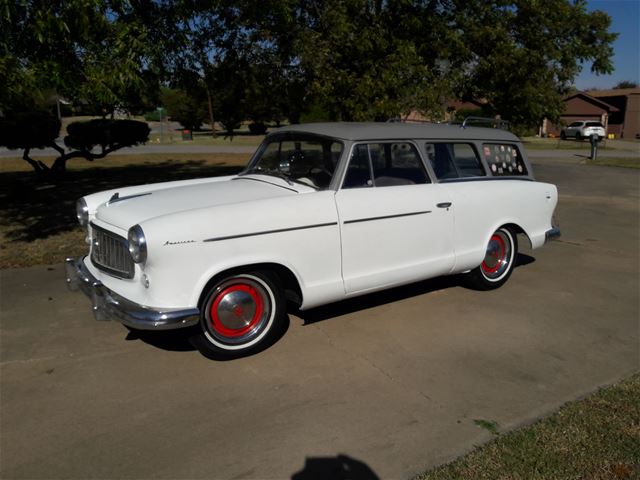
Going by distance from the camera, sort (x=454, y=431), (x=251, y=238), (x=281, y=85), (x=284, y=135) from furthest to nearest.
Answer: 1. (x=281, y=85)
2. (x=284, y=135)
3. (x=251, y=238)
4. (x=454, y=431)

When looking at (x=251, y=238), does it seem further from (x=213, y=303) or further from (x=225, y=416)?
(x=225, y=416)

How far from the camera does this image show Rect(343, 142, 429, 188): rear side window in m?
4.30

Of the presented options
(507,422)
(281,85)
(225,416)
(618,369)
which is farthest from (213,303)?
(281,85)

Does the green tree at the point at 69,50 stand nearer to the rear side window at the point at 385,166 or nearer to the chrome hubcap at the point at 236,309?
the rear side window at the point at 385,166

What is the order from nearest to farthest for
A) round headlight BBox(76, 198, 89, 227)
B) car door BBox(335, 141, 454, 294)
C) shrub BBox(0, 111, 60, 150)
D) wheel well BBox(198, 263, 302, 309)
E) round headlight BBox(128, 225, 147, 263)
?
round headlight BBox(128, 225, 147, 263)
wheel well BBox(198, 263, 302, 309)
car door BBox(335, 141, 454, 294)
round headlight BBox(76, 198, 89, 227)
shrub BBox(0, 111, 60, 150)

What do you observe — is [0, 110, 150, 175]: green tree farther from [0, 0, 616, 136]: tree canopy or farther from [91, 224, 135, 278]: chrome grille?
[91, 224, 135, 278]: chrome grille

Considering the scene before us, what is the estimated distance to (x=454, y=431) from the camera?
302 centimetres

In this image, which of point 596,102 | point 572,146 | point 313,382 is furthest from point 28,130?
point 596,102

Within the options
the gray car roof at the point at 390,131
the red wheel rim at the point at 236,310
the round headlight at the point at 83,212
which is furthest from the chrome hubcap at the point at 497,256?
the round headlight at the point at 83,212

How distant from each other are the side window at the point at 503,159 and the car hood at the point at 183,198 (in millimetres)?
2183

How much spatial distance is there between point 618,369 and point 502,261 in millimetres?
1863

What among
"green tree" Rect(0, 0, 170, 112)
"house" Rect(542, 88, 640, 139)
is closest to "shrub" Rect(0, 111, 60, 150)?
"green tree" Rect(0, 0, 170, 112)

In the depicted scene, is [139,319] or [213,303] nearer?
[139,319]

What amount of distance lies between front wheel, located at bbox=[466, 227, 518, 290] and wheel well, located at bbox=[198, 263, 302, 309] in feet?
6.91
